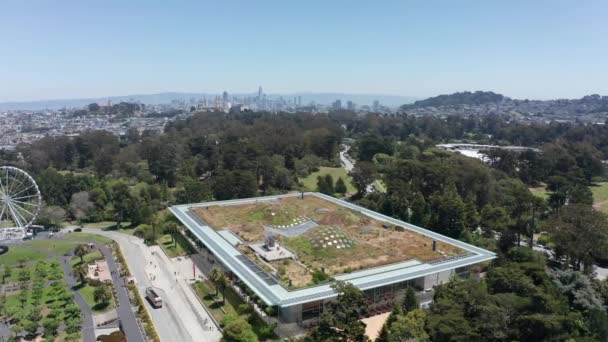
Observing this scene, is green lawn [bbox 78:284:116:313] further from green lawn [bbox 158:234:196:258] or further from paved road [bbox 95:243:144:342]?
green lawn [bbox 158:234:196:258]

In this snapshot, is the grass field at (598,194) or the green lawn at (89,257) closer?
the green lawn at (89,257)

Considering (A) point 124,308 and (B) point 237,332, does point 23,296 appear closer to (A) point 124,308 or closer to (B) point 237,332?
(A) point 124,308

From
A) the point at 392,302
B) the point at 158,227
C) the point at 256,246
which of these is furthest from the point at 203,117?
the point at 392,302

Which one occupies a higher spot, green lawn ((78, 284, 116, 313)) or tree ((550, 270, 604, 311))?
tree ((550, 270, 604, 311))

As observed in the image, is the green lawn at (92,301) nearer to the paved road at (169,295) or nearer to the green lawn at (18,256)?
the paved road at (169,295)

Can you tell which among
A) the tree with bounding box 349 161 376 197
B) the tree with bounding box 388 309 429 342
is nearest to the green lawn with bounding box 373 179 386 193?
the tree with bounding box 349 161 376 197

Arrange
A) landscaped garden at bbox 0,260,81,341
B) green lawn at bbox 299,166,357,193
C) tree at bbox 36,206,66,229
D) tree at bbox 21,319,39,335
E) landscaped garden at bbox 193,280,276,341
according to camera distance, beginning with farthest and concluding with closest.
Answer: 1. green lawn at bbox 299,166,357,193
2. tree at bbox 36,206,66,229
3. landscaped garden at bbox 0,260,81,341
4. tree at bbox 21,319,39,335
5. landscaped garden at bbox 193,280,276,341

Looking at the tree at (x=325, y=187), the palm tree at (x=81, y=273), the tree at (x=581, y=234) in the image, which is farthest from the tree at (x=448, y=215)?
the palm tree at (x=81, y=273)
